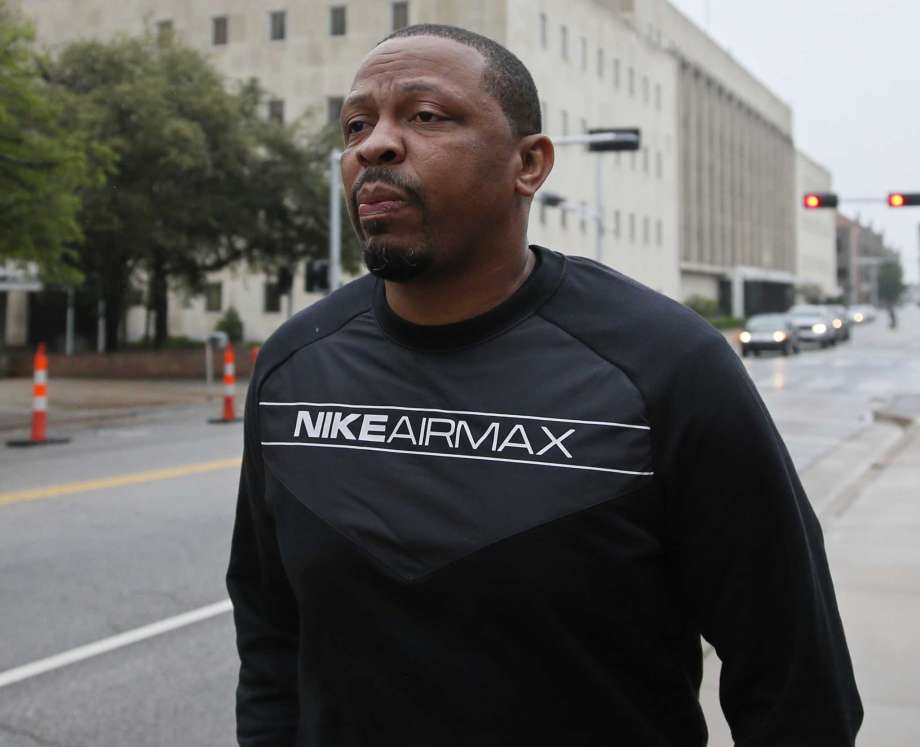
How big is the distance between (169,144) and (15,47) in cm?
1067

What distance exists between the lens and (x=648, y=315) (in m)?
1.79

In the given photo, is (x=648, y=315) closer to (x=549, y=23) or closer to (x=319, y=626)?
(x=319, y=626)

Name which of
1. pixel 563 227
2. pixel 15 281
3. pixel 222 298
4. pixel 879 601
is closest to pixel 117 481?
pixel 879 601

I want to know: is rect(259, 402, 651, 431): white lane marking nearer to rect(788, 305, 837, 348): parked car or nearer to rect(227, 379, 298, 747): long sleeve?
rect(227, 379, 298, 747): long sleeve

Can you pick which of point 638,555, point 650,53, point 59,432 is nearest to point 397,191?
point 638,555

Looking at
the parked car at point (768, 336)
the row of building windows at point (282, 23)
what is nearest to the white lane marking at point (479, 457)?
the parked car at point (768, 336)

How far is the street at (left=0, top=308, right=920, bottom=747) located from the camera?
16.6 feet

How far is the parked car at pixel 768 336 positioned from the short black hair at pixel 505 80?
4337 centimetres

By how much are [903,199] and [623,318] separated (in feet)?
99.5

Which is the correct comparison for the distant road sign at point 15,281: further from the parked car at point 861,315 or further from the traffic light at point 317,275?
the parked car at point 861,315

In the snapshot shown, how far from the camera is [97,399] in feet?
82.1

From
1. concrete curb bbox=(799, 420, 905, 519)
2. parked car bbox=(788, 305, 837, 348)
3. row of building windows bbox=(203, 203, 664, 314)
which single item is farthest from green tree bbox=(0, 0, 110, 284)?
parked car bbox=(788, 305, 837, 348)

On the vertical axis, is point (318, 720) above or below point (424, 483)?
below

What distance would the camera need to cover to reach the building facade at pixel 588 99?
50406mm
